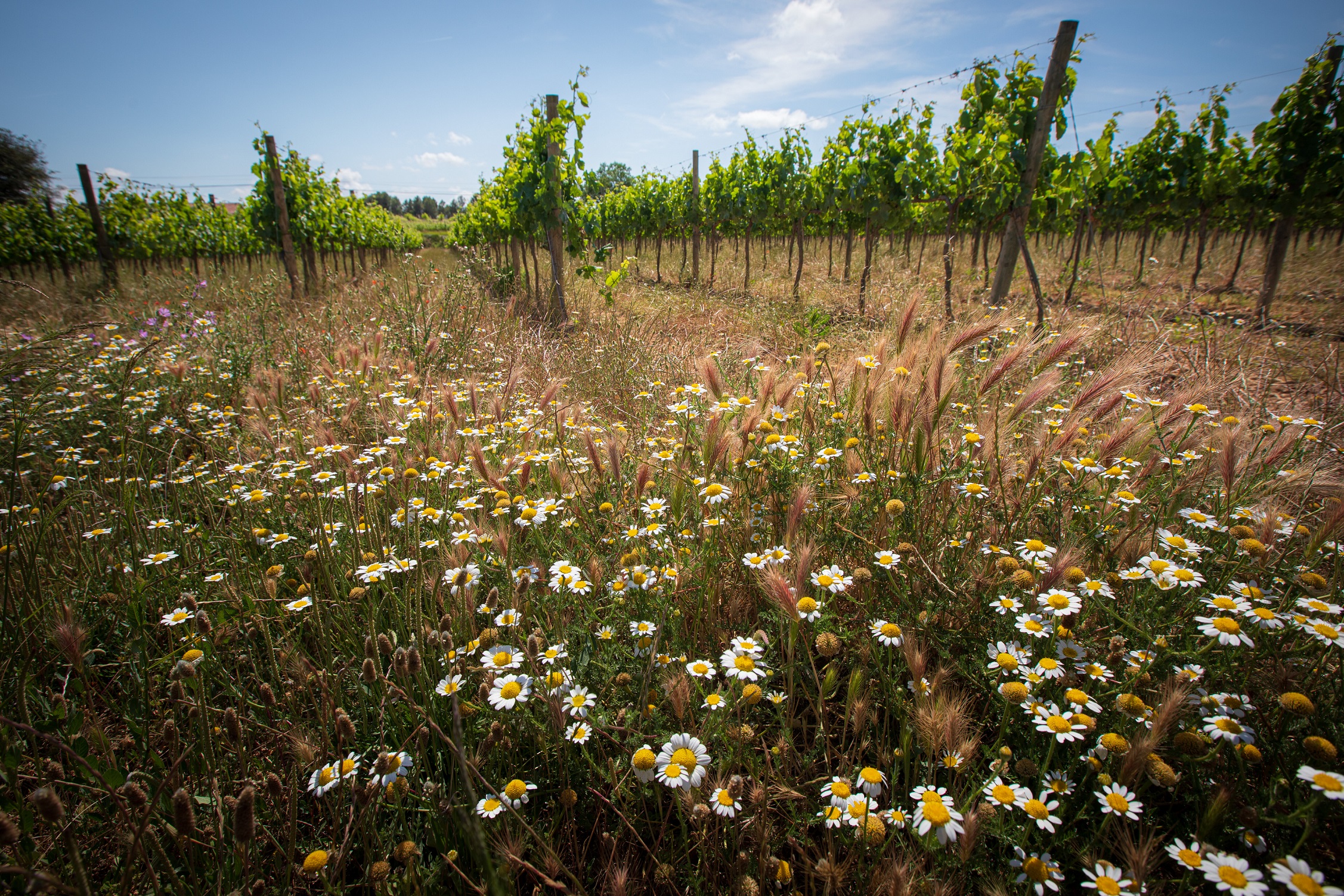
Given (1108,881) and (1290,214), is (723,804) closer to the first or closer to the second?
(1108,881)

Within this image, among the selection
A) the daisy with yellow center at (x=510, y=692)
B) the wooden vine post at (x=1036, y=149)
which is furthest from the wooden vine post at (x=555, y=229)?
the daisy with yellow center at (x=510, y=692)

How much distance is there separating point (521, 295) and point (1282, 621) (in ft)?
32.8

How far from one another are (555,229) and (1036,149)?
20.4 feet

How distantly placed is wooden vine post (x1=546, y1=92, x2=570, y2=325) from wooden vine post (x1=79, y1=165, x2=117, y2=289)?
33.3ft

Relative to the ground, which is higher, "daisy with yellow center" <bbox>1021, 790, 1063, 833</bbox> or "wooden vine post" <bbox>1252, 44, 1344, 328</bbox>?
"wooden vine post" <bbox>1252, 44, 1344, 328</bbox>

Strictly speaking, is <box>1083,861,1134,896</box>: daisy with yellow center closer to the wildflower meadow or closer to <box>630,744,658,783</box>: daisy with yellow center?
the wildflower meadow

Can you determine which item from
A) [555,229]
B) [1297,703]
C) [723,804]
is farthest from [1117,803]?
[555,229]

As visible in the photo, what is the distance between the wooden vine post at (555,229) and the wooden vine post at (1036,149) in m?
5.55

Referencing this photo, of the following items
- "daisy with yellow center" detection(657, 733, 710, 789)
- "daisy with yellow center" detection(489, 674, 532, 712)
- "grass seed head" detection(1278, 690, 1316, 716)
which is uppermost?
"grass seed head" detection(1278, 690, 1316, 716)

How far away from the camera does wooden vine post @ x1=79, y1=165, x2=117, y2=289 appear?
37.3 ft

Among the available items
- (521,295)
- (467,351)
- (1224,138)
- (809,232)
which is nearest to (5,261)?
(521,295)

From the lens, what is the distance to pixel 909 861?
113 centimetres

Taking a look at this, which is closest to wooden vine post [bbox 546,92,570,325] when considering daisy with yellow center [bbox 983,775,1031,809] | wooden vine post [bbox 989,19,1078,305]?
wooden vine post [bbox 989,19,1078,305]

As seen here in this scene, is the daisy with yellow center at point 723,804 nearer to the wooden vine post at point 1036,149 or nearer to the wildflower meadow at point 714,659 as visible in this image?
the wildflower meadow at point 714,659
